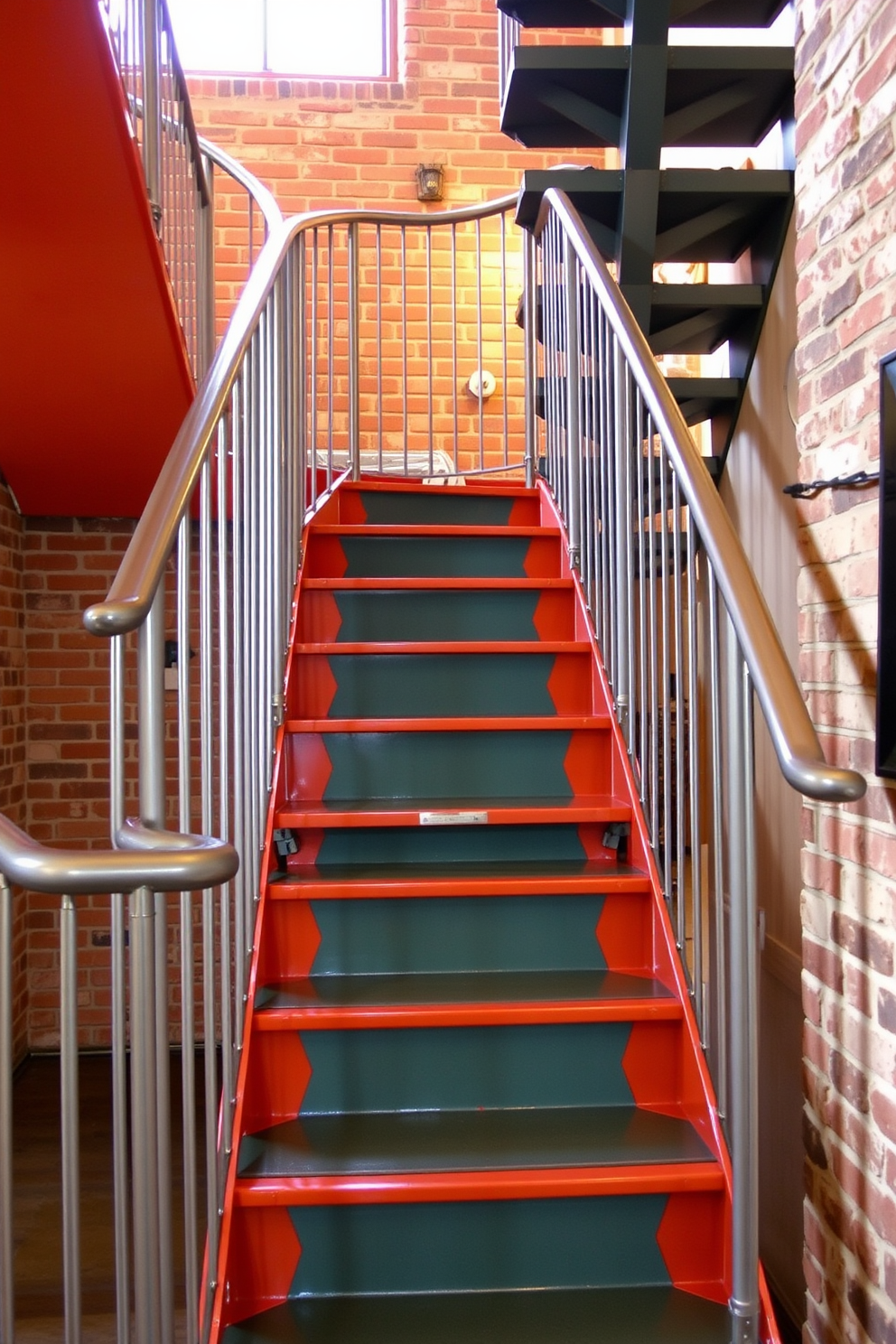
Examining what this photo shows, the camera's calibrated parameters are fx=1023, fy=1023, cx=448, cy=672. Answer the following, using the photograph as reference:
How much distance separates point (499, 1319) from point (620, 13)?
108 inches

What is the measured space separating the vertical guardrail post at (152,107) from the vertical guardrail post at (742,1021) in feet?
5.56

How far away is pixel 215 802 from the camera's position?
2266 mm

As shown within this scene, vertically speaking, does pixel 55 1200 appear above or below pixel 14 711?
below

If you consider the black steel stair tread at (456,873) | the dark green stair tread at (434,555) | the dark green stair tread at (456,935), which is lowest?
the dark green stair tread at (456,935)

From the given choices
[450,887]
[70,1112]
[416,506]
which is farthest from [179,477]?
[416,506]

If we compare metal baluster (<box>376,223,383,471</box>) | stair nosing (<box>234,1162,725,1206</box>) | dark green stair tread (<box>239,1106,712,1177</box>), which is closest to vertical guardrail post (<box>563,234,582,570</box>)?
metal baluster (<box>376,223,383,471</box>)

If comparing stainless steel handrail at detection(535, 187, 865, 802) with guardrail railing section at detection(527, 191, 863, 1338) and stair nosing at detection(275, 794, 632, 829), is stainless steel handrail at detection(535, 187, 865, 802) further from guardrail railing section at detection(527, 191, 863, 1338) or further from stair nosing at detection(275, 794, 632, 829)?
stair nosing at detection(275, 794, 632, 829)

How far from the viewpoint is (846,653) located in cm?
151

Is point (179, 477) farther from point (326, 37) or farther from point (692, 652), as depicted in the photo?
point (326, 37)

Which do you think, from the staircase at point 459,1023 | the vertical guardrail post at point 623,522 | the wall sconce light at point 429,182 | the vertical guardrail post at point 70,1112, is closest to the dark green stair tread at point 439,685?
the staircase at point 459,1023

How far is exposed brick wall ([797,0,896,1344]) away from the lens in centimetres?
138

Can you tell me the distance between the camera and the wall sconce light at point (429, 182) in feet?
14.7

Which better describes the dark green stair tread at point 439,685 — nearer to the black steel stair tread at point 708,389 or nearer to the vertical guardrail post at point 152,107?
the black steel stair tread at point 708,389

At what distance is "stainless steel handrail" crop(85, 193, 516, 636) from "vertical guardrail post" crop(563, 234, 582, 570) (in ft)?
2.34
